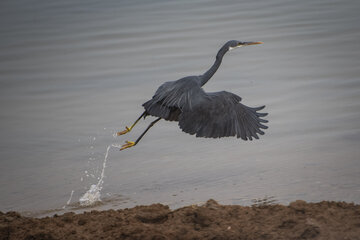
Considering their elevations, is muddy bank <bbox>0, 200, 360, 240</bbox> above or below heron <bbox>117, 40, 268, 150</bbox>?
below

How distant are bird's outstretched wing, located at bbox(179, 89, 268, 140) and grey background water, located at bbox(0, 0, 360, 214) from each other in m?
0.65

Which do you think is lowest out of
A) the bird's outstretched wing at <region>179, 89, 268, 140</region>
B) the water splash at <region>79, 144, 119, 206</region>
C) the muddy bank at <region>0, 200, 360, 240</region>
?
the muddy bank at <region>0, 200, 360, 240</region>

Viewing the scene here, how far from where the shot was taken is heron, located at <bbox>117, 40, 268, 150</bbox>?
19.6 ft

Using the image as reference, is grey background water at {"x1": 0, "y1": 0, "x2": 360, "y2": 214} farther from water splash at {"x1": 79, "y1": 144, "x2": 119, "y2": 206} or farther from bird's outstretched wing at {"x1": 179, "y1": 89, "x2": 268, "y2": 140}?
bird's outstretched wing at {"x1": 179, "y1": 89, "x2": 268, "y2": 140}

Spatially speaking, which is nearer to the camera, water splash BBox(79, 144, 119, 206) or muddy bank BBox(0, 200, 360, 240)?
muddy bank BBox(0, 200, 360, 240)

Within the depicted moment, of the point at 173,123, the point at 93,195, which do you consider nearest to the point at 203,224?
the point at 93,195

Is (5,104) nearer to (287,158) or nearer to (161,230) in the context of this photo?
(287,158)

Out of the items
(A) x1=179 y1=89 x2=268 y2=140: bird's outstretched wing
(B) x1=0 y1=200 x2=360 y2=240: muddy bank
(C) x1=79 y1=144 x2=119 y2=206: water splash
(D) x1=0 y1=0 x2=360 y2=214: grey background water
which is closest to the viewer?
(B) x1=0 y1=200 x2=360 y2=240: muddy bank

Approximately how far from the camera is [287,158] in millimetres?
7152

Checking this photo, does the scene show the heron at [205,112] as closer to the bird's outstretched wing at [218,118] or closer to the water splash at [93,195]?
the bird's outstretched wing at [218,118]

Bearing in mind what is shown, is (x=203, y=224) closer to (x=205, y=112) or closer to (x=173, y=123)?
(x=205, y=112)

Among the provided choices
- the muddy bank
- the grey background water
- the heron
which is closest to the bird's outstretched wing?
the heron

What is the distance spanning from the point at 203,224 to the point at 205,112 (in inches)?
54.4

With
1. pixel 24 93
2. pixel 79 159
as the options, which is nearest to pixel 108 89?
pixel 24 93
